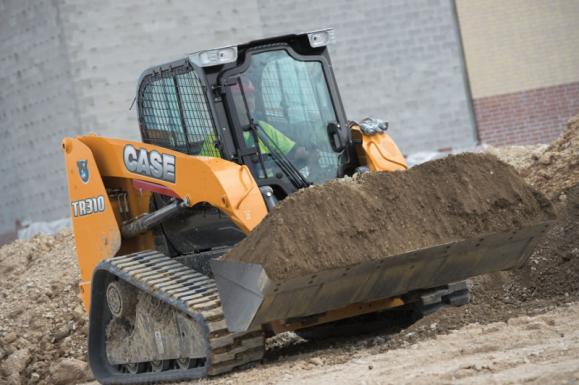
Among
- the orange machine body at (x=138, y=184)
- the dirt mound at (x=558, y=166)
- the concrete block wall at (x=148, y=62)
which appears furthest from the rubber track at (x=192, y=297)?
the concrete block wall at (x=148, y=62)

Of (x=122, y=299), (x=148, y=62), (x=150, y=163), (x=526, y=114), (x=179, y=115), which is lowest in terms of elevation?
(x=526, y=114)

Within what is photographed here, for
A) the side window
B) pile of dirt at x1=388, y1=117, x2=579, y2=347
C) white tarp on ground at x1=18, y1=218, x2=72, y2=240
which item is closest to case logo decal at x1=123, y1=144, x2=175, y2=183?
the side window

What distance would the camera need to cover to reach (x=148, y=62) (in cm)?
1697

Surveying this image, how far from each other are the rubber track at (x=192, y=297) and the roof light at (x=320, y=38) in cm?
205

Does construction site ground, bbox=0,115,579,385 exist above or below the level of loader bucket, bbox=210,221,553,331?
below

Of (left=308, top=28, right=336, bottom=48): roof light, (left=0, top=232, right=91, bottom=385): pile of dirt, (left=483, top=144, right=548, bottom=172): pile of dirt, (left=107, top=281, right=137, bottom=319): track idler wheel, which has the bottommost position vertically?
(left=0, top=232, right=91, bottom=385): pile of dirt

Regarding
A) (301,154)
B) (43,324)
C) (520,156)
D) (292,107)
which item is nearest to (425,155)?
(520,156)

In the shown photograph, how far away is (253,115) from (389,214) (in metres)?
1.44

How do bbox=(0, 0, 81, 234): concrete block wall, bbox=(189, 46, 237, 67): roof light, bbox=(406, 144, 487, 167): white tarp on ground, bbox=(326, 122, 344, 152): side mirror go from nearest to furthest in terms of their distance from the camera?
1. bbox=(189, 46, 237, 67): roof light
2. bbox=(326, 122, 344, 152): side mirror
3. bbox=(0, 0, 81, 234): concrete block wall
4. bbox=(406, 144, 487, 167): white tarp on ground

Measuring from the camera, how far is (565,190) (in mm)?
11000

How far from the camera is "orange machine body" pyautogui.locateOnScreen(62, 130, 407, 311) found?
7547 millimetres

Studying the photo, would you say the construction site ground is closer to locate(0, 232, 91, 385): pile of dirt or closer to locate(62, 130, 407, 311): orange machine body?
locate(0, 232, 91, 385): pile of dirt

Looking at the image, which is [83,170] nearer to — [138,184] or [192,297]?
[138,184]

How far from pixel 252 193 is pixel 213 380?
133 centimetres
